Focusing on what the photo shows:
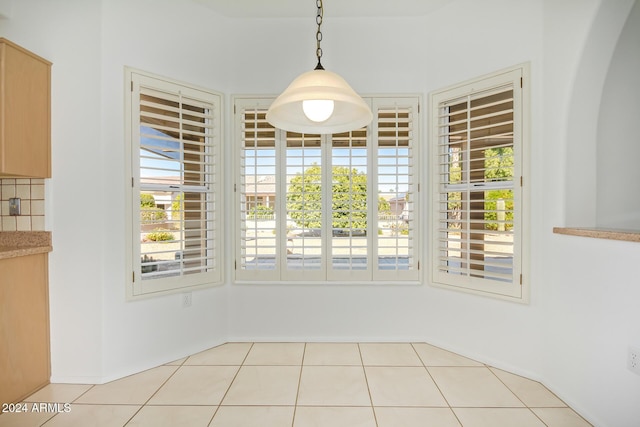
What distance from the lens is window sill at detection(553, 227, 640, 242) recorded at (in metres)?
1.56

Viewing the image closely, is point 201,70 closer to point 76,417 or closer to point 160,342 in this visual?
point 160,342

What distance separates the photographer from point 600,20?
185 cm

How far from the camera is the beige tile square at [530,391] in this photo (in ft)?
6.35

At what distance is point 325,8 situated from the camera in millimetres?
2607

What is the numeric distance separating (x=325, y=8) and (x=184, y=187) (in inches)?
74.3

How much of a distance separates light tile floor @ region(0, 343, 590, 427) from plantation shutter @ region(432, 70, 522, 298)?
683mm

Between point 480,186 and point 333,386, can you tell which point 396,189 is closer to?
point 480,186

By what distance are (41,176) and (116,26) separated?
1150 mm

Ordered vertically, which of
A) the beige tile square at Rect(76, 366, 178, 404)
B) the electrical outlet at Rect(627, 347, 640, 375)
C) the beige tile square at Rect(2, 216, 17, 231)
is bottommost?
the beige tile square at Rect(76, 366, 178, 404)

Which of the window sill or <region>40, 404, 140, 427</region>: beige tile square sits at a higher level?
the window sill

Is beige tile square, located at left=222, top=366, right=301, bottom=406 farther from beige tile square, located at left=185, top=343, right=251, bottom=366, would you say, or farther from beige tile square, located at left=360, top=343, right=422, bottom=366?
beige tile square, located at left=360, top=343, right=422, bottom=366

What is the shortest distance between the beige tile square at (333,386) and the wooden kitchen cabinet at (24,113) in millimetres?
2257

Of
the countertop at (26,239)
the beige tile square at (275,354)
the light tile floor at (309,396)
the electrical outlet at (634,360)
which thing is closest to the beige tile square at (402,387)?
the light tile floor at (309,396)

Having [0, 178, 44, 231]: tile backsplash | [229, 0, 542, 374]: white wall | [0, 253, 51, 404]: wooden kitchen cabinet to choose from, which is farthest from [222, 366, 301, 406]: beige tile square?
[0, 178, 44, 231]: tile backsplash
